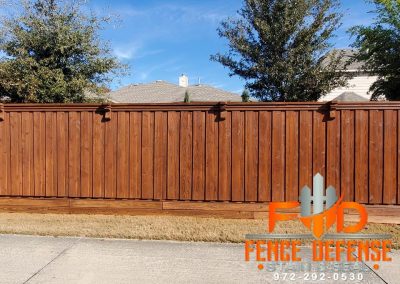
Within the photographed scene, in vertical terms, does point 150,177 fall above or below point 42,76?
below

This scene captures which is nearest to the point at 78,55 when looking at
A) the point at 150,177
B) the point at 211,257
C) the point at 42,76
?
the point at 42,76

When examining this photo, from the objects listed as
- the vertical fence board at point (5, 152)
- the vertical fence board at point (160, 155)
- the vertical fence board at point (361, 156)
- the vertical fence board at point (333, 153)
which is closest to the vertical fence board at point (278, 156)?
the vertical fence board at point (333, 153)

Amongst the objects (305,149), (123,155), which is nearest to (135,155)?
(123,155)

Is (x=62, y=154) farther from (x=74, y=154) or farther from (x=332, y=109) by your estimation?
(x=332, y=109)

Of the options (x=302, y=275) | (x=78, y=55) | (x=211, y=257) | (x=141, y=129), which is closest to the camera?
(x=302, y=275)

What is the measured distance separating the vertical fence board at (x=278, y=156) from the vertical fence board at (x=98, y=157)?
342 centimetres

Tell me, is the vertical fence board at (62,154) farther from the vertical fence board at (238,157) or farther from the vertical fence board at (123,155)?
the vertical fence board at (238,157)

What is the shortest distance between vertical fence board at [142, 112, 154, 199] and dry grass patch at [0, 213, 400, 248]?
550 mm

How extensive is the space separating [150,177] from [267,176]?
2319 mm

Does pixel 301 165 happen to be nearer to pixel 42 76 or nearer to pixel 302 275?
pixel 302 275

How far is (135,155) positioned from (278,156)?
9.32 ft

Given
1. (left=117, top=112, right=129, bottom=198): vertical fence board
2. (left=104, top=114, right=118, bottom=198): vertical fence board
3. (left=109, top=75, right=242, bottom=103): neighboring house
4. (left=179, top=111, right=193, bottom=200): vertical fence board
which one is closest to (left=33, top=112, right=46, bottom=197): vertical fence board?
(left=104, top=114, right=118, bottom=198): vertical fence board

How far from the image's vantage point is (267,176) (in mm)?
5984

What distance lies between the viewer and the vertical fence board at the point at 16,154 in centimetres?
642
